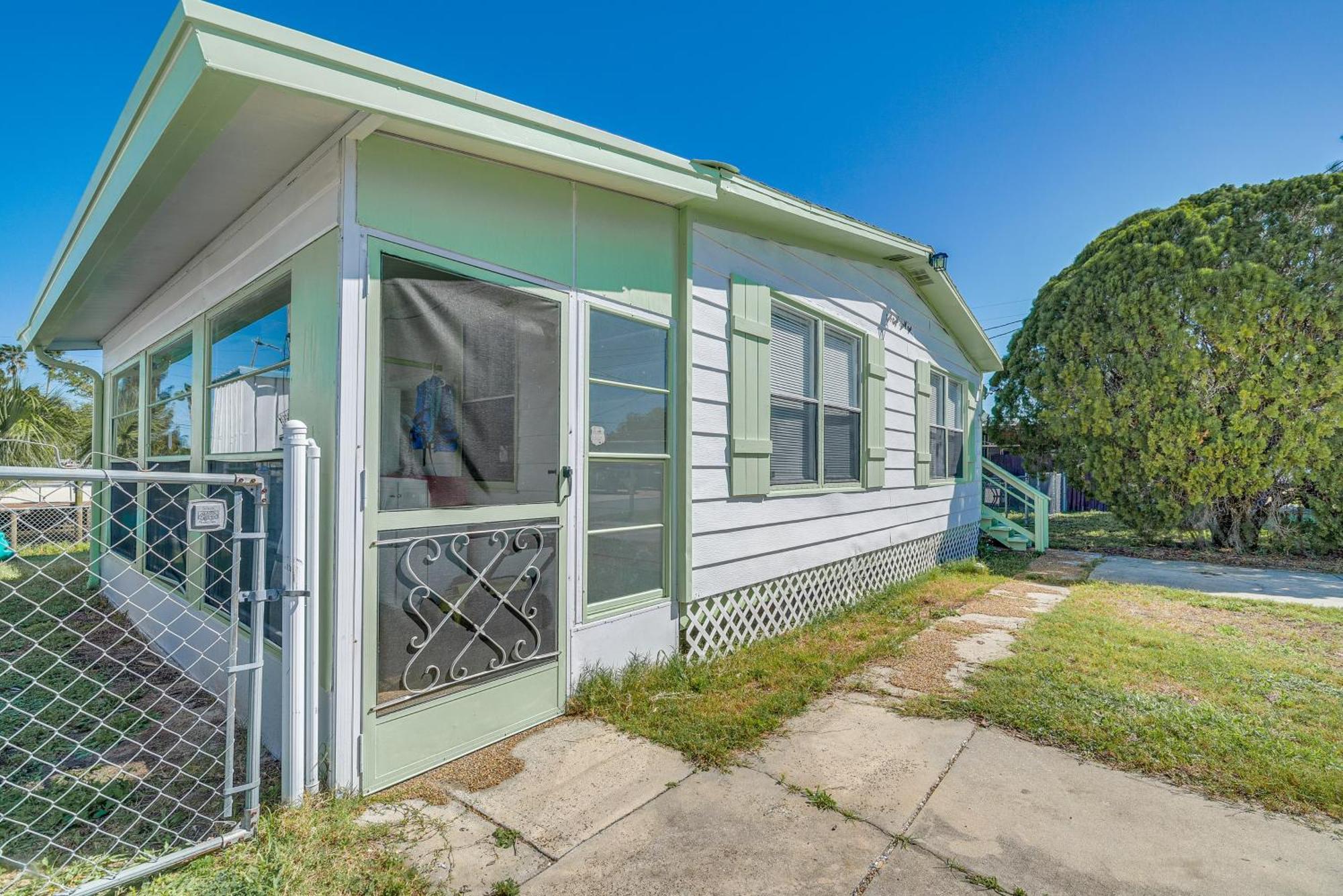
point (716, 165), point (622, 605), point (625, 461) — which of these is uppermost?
point (716, 165)

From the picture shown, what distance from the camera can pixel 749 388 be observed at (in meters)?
4.17

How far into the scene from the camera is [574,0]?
573 centimetres

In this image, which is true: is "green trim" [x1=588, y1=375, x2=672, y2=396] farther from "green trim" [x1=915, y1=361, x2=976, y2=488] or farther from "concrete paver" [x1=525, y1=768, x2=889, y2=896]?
"green trim" [x1=915, y1=361, x2=976, y2=488]

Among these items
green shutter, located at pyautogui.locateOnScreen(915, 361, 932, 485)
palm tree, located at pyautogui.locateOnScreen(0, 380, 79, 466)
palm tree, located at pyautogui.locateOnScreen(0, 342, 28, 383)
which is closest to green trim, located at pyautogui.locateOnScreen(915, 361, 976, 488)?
green shutter, located at pyautogui.locateOnScreen(915, 361, 932, 485)

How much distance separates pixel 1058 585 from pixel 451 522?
6.55 m

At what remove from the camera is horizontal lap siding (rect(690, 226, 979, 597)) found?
387 cm

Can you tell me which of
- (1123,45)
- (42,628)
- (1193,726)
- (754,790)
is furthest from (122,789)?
(1123,45)

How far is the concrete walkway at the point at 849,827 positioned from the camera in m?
1.89

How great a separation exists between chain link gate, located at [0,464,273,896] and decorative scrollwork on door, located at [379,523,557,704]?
0.48m

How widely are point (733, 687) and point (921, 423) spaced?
14.5 feet

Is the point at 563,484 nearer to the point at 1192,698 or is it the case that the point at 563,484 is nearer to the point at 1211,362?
the point at 1192,698

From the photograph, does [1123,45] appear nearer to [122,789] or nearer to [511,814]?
[511,814]

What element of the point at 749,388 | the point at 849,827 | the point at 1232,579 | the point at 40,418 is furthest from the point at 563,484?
the point at 40,418

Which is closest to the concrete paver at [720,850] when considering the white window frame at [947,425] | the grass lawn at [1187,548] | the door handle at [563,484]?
the door handle at [563,484]
